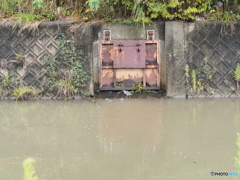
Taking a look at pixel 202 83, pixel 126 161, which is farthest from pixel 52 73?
pixel 126 161

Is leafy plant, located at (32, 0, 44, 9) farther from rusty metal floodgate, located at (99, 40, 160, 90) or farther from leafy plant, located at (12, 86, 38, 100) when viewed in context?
leafy plant, located at (12, 86, 38, 100)

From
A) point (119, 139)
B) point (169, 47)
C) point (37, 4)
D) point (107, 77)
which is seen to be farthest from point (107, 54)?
point (119, 139)

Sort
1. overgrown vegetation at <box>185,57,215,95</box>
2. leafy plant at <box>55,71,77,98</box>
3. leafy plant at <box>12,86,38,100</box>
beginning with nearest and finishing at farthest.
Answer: leafy plant at <box>12,86,38,100</box>
leafy plant at <box>55,71,77,98</box>
overgrown vegetation at <box>185,57,215,95</box>

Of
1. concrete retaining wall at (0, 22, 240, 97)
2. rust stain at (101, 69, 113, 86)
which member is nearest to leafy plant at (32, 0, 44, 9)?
concrete retaining wall at (0, 22, 240, 97)

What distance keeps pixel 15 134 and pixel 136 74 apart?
3514 millimetres

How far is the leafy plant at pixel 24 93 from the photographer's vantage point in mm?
7121

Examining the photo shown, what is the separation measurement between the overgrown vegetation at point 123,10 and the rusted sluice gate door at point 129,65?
0.53 meters

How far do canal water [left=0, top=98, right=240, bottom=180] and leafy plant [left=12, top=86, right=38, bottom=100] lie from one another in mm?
274

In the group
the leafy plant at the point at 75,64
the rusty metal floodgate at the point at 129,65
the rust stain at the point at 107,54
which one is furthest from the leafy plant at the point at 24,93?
the rust stain at the point at 107,54

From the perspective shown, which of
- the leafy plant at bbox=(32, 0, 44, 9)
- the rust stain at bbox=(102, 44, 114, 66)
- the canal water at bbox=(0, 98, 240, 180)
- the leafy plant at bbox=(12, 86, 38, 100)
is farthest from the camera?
the rust stain at bbox=(102, 44, 114, 66)

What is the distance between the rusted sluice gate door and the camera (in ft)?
24.7

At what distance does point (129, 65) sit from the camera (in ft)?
24.7

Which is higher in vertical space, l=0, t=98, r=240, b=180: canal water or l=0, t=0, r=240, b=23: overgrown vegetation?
l=0, t=0, r=240, b=23: overgrown vegetation

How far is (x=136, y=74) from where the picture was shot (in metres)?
7.67
